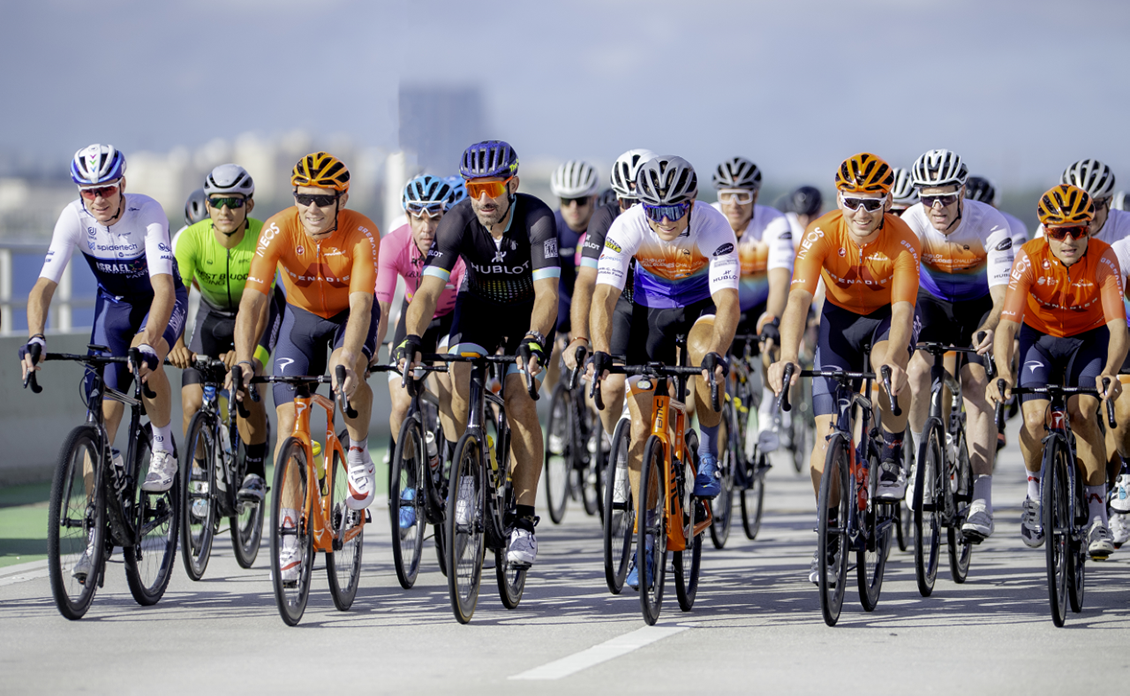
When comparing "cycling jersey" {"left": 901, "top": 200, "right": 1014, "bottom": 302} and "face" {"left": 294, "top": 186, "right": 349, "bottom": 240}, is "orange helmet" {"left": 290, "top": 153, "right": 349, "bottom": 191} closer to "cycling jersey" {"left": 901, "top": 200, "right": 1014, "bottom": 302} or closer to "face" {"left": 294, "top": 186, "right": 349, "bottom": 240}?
"face" {"left": 294, "top": 186, "right": 349, "bottom": 240}

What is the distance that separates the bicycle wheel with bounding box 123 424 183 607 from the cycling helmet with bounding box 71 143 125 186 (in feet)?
4.26

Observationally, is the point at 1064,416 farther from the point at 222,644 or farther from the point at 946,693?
the point at 222,644

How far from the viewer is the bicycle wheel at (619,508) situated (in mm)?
6953

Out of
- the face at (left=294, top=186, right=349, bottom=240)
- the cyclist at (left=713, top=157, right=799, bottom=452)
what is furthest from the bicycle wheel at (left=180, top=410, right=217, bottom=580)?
the cyclist at (left=713, top=157, right=799, bottom=452)

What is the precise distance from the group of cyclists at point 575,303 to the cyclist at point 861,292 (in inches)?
0.5

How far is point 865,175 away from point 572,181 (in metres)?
3.84

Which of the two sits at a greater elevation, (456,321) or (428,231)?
(428,231)

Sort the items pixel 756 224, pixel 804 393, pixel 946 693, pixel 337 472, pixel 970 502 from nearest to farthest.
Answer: pixel 946 693 < pixel 337 472 < pixel 970 502 < pixel 756 224 < pixel 804 393

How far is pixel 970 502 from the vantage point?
859cm

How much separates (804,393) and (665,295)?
680 cm

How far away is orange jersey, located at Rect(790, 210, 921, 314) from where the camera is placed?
7.81 meters

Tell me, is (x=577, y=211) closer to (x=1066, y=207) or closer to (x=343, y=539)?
(x=1066, y=207)

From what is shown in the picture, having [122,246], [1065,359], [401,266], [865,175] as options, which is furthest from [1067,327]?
[122,246]

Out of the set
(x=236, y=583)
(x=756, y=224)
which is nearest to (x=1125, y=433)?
(x=756, y=224)
